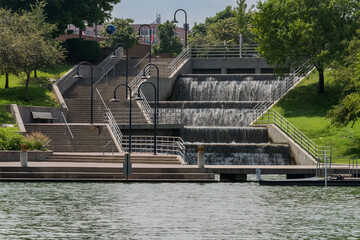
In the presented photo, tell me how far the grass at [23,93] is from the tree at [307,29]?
1983 centimetres

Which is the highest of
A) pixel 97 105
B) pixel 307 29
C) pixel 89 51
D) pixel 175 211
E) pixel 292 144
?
pixel 307 29

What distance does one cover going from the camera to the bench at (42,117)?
218 ft

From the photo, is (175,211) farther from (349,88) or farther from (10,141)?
(349,88)

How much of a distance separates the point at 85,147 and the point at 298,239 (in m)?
32.2

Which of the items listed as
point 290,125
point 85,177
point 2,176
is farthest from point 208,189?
point 290,125

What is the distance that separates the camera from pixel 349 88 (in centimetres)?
6550

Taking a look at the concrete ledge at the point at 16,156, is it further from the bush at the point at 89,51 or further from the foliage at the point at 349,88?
the bush at the point at 89,51

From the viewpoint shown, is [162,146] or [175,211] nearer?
[175,211]

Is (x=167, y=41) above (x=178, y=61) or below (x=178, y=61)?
above

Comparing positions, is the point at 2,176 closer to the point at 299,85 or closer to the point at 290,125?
the point at 290,125

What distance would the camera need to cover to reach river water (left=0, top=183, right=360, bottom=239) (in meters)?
31.3

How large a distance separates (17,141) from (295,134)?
2235 centimetres

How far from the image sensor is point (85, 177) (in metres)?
47.7

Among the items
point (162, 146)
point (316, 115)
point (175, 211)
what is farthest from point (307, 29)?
point (175, 211)
